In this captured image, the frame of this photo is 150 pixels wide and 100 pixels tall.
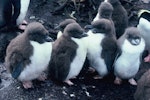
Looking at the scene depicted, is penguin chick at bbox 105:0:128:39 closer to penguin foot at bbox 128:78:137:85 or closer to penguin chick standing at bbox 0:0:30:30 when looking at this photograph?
penguin foot at bbox 128:78:137:85

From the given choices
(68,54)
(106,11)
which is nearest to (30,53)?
(68,54)

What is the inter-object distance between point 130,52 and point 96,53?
1.36ft

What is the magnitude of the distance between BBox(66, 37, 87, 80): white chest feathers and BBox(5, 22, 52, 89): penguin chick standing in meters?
0.32

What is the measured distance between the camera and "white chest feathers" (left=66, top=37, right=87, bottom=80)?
195 inches

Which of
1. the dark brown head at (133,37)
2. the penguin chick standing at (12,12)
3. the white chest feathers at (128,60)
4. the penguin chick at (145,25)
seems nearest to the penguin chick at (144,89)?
the white chest feathers at (128,60)

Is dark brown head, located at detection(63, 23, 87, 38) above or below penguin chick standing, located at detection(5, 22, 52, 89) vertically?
above

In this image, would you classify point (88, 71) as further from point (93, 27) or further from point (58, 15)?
point (58, 15)

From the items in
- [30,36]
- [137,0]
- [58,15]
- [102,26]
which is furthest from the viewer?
[137,0]

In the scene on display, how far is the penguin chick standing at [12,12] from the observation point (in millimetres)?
5965

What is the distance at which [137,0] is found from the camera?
7.24 metres

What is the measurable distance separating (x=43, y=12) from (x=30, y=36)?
1944 millimetres

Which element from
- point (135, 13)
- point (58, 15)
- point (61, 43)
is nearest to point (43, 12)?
point (58, 15)

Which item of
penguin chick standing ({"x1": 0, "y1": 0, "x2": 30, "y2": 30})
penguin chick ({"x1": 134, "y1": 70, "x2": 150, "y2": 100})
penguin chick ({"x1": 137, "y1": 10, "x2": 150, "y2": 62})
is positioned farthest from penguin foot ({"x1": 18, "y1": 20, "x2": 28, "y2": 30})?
penguin chick ({"x1": 134, "y1": 70, "x2": 150, "y2": 100})

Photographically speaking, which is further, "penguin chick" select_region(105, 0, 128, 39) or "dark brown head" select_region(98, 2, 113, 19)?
"penguin chick" select_region(105, 0, 128, 39)
